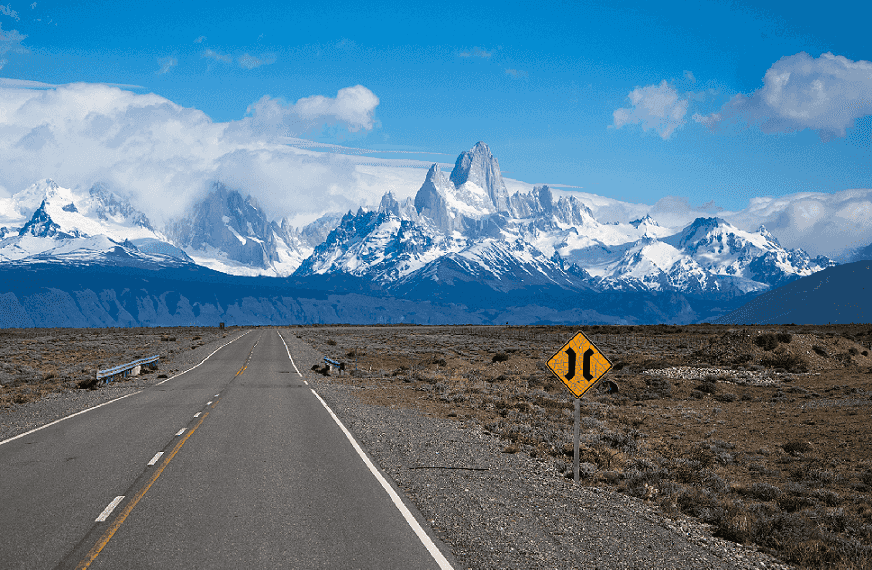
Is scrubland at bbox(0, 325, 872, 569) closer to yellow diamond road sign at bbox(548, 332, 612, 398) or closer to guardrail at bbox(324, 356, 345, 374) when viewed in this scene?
guardrail at bbox(324, 356, 345, 374)

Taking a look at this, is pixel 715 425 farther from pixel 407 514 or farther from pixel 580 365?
pixel 407 514

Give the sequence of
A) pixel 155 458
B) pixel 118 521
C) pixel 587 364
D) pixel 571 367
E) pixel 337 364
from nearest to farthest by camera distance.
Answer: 1. pixel 118 521
2. pixel 587 364
3. pixel 571 367
4. pixel 155 458
5. pixel 337 364

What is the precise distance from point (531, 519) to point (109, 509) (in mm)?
5760

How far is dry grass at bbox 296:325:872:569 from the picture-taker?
9508mm

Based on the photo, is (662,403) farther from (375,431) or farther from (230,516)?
(230,516)

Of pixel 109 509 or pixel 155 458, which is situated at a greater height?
pixel 109 509

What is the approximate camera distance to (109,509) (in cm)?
864

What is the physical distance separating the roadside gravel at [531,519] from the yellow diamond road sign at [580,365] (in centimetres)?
178

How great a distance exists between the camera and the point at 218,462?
11977 millimetres

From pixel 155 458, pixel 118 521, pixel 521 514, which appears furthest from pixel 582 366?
pixel 155 458

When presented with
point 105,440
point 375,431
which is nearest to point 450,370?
point 375,431

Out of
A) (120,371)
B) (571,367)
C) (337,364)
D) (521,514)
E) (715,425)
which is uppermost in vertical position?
(571,367)

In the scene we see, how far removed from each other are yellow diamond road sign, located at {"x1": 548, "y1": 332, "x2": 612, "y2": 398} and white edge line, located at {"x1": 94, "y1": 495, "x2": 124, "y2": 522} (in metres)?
7.04

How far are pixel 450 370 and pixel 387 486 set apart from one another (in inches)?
1131
